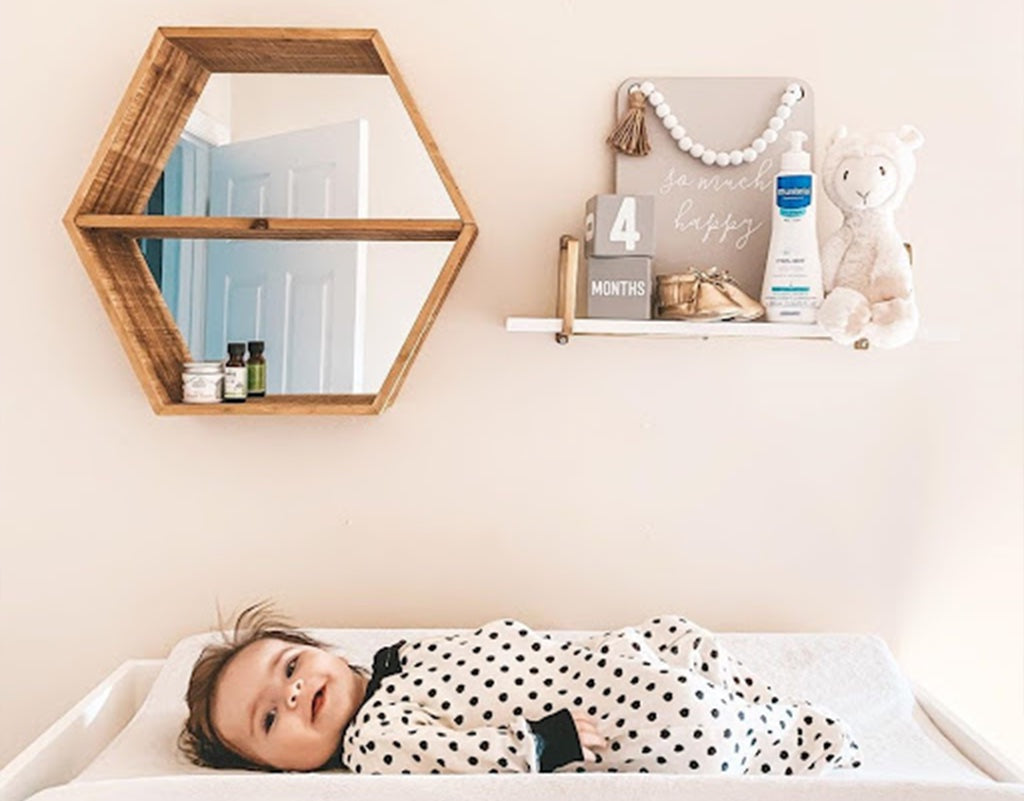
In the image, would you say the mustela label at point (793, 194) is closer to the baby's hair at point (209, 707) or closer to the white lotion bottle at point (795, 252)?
the white lotion bottle at point (795, 252)

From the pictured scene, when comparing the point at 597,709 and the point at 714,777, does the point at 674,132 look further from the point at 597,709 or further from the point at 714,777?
the point at 714,777

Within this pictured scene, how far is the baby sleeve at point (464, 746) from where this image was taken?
1370 millimetres

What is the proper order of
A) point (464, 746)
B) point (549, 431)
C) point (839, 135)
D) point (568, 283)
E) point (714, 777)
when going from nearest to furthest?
point (714, 777) < point (464, 746) < point (568, 283) < point (839, 135) < point (549, 431)

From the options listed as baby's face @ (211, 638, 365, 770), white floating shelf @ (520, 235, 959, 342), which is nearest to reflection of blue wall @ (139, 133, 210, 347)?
white floating shelf @ (520, 235, 959, 342)

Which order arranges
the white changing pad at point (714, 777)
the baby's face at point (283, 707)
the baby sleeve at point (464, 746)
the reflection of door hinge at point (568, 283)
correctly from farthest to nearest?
the reflection of door hinge at point (568, 283) < the baby's face at point (283, 707) < the baby sleeve at point (464, 746) < the white changing pad at point (714, 777)

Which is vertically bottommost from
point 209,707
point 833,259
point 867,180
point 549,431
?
point 209,707

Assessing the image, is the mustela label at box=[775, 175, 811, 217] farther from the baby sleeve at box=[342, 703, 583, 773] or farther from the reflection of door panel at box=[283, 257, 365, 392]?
the baby sleeve at box=[342, 703, 583, 773]

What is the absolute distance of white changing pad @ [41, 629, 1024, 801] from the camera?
1.20m

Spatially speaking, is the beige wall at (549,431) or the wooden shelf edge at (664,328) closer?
the wooden shelf edge at (664,328)

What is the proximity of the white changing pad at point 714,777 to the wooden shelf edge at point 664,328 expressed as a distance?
0.49 meters

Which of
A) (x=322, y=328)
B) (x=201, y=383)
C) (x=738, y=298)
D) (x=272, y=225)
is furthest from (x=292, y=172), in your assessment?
(x=738, y=298)

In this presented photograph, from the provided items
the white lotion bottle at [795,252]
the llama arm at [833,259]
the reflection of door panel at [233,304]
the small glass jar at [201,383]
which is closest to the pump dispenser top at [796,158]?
the white lotion bottle at [795,252]

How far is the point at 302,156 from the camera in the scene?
1.96 m

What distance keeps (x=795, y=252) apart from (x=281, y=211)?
84 centimetres
